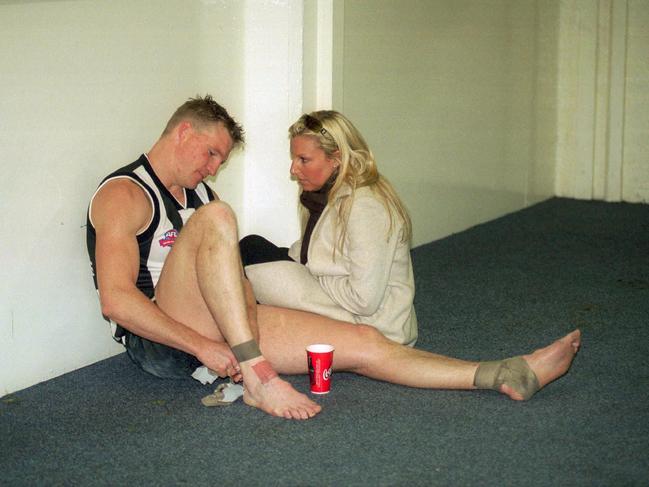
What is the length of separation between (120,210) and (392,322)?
95 centimetres

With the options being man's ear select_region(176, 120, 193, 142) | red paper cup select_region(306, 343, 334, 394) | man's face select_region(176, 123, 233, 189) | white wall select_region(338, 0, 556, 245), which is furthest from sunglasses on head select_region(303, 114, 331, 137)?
white wall select_region(338, 0, 556, 245)

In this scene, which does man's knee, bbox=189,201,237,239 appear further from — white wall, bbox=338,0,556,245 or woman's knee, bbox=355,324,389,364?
white wall, bbox=338,0,556,245

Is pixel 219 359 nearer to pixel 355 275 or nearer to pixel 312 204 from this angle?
pixel 355 275

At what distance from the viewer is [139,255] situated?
2957mm

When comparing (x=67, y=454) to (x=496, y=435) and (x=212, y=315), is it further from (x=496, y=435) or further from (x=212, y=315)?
(x=496, y=435)

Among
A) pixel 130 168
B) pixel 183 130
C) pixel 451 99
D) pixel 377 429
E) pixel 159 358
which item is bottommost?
pixel 377 429

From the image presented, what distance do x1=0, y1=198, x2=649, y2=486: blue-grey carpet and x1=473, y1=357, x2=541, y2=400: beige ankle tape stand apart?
0.05 meters

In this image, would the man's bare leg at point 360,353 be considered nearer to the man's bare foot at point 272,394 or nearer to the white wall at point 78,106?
the man's bare foot at point 272,394

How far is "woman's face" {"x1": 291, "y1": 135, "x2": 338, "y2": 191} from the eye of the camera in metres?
3.16

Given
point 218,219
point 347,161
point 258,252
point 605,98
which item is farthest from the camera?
point 605,98

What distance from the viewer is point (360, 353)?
301 centimetres

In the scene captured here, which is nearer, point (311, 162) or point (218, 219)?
point (218, 219)

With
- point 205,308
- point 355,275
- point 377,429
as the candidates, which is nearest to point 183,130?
point 205,308

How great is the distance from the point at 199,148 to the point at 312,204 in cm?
43
